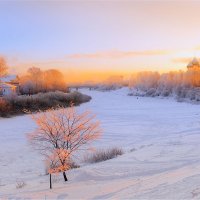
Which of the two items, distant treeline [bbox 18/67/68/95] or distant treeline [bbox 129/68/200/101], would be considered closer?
distant treeline [bbox 18/67/68/95]

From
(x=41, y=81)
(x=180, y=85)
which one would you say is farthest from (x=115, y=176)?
(x=180, y=85)

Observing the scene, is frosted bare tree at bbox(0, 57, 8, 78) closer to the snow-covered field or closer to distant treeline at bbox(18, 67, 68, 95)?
distant treeline at bbox(18, 67, 68, 95)

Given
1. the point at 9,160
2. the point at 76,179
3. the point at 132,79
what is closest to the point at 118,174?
the point at 76,179

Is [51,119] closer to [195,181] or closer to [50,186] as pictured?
[50,186]

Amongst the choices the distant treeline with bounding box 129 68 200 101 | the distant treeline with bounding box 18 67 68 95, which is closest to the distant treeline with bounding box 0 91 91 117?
the distant treeline with bounding box 18 67 68 95

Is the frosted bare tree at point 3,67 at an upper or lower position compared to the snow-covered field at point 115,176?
upper

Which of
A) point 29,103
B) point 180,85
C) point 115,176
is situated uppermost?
point 180,85

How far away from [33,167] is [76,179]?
16.0 feet

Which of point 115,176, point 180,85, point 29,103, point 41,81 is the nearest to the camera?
point 115,176

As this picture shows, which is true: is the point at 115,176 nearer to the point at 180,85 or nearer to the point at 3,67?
the point at 3,67

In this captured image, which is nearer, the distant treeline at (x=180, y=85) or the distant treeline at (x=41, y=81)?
the distant treeline at (x=41, y=81)

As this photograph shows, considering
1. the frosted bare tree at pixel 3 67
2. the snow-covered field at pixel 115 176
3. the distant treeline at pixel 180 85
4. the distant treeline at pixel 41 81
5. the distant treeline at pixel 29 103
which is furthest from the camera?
the distant treeline at pixel 180 85

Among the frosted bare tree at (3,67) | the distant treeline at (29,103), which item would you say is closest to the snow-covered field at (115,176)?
the distant treeline at (29,103)

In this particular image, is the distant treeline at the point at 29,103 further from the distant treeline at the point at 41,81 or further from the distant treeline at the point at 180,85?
the distant treeline at the point at 180,85
